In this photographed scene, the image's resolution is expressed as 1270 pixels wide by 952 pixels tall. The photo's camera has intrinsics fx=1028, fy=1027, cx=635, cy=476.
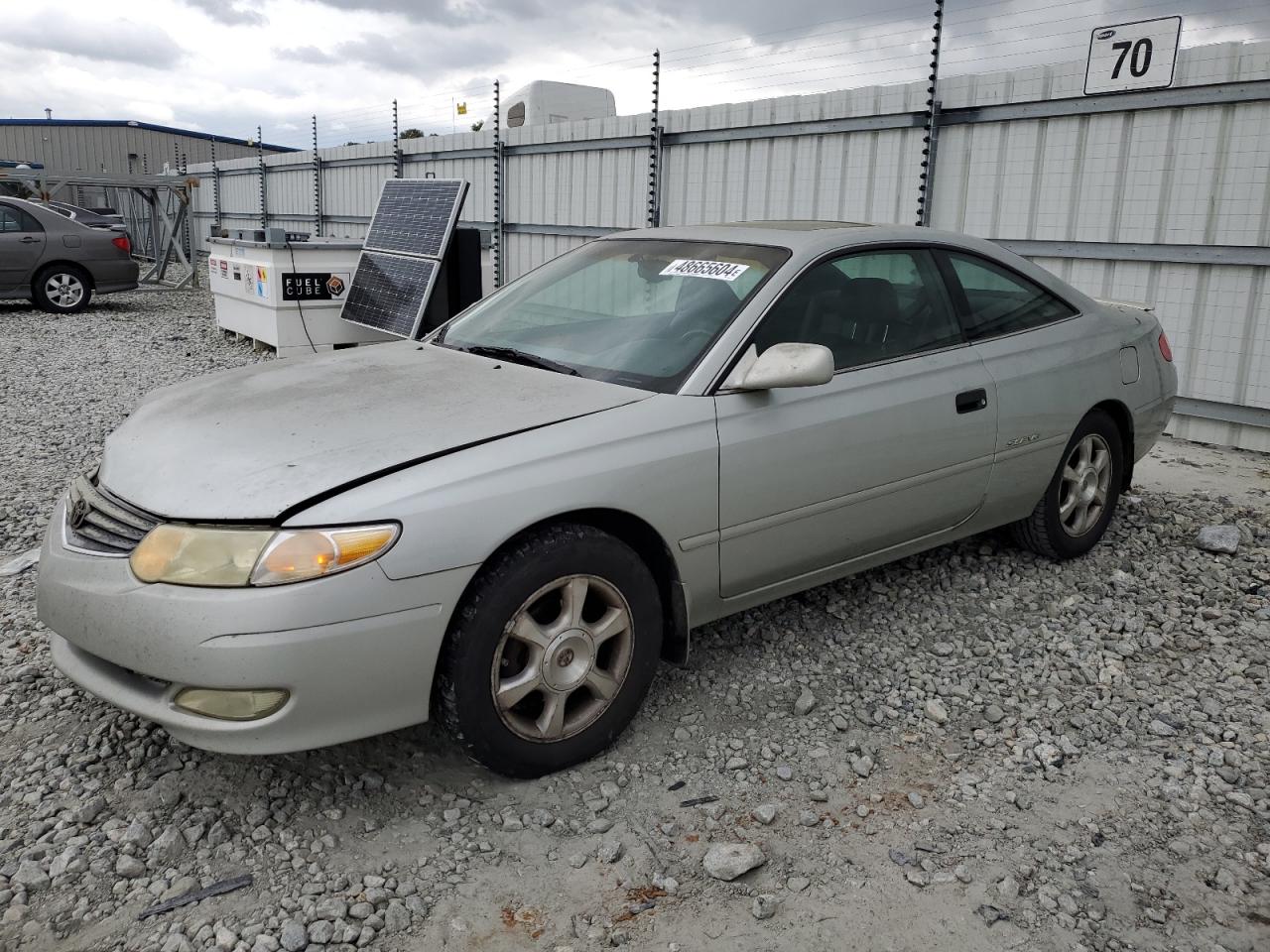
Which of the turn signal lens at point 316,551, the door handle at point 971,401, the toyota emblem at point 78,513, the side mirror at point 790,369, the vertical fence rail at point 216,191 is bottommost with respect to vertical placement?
the toyota emblem at point 78,513

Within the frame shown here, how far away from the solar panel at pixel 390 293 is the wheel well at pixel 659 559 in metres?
5.06

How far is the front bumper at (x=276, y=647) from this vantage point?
2332 mm

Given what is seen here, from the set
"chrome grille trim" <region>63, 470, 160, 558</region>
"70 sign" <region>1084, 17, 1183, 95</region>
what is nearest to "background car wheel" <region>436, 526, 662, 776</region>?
"chrome grille trim" <region>63, 470, 160, 558</region>

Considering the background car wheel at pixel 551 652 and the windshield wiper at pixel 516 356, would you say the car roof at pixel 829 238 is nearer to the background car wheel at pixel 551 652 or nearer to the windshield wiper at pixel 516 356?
the windshield wiper at pixel 516 356

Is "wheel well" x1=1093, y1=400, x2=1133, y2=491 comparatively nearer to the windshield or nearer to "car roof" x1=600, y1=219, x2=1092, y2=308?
"car roof" x1=600, y1=219, x2=1092, y2=308

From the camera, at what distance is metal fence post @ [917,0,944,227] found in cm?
784

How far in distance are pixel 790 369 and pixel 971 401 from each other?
106 centimetres

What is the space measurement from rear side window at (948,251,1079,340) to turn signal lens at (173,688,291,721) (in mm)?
2749

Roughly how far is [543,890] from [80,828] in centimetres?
120

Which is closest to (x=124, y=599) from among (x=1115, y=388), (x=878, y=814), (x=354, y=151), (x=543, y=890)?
(x=543, y=890)

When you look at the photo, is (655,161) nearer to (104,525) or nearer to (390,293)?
(390,293)

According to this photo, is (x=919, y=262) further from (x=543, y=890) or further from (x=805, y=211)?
(x=805, y=211)

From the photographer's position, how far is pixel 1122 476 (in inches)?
182

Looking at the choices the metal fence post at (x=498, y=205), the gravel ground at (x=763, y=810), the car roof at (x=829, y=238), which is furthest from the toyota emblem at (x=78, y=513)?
the metal fence post at (x=498, y=205)
